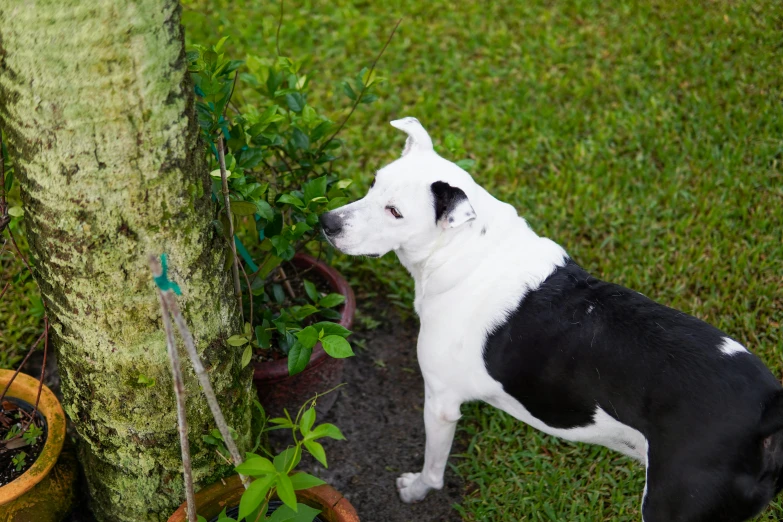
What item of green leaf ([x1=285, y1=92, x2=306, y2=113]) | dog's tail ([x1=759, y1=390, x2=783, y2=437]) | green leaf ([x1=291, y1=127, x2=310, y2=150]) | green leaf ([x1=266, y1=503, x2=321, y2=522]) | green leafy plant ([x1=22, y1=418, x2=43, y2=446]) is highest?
green leaf ([x1=285, y1=92, x2=306, y2=113])

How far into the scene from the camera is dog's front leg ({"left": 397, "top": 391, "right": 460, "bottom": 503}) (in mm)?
3160

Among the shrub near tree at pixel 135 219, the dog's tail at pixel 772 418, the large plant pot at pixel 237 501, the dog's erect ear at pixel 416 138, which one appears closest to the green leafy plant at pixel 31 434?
the shrub near tree at pixel 135 219

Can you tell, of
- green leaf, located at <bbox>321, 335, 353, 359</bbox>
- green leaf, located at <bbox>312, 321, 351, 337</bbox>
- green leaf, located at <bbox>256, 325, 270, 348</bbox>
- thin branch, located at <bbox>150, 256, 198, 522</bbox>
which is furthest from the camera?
green leaf, located at <bbox>256, 325, 270, 348</bbox>

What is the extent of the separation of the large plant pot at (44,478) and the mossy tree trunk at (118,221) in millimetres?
133

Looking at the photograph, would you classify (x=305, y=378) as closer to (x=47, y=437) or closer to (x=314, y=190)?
(x=314, y=190)

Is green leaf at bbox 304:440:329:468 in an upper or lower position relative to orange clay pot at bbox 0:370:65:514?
upper

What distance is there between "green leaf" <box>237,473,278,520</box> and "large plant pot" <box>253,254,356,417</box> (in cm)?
128

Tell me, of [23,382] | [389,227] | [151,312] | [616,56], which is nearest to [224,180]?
[151,312]

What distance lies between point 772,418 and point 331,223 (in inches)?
72.9

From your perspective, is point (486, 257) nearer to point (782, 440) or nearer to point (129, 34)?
point (782, 440)

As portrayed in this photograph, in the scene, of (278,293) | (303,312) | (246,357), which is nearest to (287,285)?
(278,293)

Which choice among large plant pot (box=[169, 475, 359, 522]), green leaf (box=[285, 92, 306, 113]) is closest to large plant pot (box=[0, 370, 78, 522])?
large plant pot (box=[169, 475, 359, 522])

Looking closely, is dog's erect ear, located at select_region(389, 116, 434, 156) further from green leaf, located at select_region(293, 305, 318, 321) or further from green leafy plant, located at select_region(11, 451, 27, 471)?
green leafy plant, located at select_region(11, 451, 27, 471)

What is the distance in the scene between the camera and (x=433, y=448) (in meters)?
3.27
